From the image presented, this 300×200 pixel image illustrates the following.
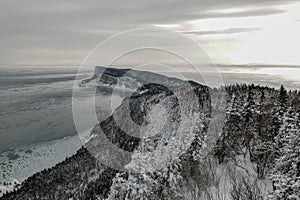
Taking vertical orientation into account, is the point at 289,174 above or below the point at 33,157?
above

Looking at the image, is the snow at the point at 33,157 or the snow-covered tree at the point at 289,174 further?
the snow at the point at 33,157

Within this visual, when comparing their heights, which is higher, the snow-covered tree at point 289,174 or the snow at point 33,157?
the snow-covered tree at point 289,174

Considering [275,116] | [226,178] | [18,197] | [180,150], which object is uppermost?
[275,116]

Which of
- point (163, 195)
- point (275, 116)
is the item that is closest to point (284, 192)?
point (163, 195)

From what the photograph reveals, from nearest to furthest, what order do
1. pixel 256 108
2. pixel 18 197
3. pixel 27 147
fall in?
pixel 256 108
pixel 18 197
pixel 27 147

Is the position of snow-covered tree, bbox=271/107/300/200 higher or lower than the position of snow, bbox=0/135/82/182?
higher

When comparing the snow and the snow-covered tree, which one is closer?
the snow-covered tree

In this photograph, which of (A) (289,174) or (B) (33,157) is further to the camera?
(B) (33,157)

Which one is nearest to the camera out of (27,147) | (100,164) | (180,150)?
(180,150)

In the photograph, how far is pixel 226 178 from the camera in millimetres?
27078

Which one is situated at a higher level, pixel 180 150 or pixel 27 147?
pixel 180 150

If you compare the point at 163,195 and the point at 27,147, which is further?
the point at 27,147

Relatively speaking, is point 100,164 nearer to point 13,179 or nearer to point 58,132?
point 13,179

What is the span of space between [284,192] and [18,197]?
104 metres
